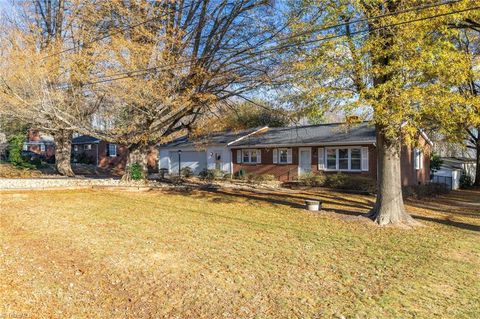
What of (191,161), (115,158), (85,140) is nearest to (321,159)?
(191,161)

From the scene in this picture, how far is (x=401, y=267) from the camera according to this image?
692cm

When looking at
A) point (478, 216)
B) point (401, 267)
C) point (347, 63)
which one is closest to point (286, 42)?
point (347, 63)

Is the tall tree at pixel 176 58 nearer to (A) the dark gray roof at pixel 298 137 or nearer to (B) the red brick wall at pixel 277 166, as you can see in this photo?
(A) the dark gray roof at pixel 298 137

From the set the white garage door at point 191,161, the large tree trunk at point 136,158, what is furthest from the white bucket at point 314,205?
the white garage door at point 191,161

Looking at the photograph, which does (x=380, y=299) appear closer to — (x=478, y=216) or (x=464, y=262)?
(x=464, y=262)

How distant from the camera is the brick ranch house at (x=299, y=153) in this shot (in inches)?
868

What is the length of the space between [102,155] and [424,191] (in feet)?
109

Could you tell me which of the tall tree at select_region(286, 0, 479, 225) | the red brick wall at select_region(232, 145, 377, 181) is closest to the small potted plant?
the tall tree at select_region(286, 0, 479, 225)

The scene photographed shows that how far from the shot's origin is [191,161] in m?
32.2

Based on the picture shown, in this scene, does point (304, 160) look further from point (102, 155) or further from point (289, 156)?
point (102, 155)

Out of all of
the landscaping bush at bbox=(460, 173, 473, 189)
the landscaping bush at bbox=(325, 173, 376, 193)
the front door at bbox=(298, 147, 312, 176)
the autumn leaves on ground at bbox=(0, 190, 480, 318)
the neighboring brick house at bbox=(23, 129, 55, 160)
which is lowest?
the autumn leaves on ground at bbox=(0, 190, 480, 318)

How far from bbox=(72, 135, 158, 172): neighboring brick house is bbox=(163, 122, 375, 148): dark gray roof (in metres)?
7.47

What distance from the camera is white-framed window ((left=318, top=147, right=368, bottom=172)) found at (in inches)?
861

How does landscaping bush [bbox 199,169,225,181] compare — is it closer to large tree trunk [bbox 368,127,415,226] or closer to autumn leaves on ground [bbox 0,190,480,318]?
autumn leaves on ground [bbox 0,190,480,318]
